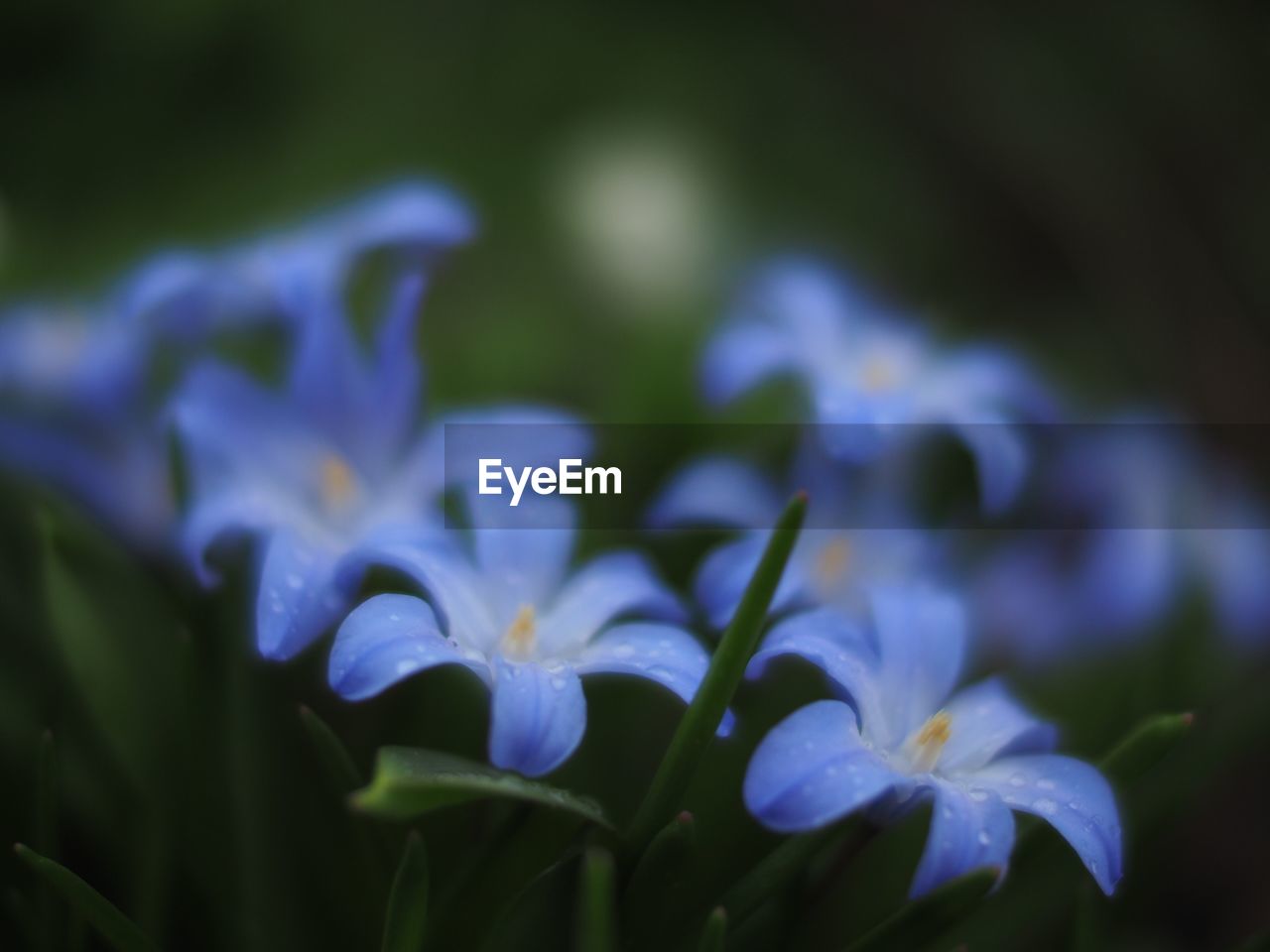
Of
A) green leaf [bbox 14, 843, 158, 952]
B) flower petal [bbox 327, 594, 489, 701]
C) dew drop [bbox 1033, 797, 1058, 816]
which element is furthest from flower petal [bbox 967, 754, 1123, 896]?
green leaf [bbox 14, 843, 158, 952]

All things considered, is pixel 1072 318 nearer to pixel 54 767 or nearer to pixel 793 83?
pixel 793 83

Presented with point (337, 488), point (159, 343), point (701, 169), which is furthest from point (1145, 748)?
point (701, 169)

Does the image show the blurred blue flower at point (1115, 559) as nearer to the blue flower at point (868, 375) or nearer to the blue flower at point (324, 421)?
the blue flower at point (868, 375)

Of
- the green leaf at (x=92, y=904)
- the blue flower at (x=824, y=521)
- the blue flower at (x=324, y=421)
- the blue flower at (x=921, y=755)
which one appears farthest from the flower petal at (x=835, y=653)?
the green leaf at (x=92, y=904)

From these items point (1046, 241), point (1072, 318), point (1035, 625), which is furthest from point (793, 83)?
point (1035, 625)

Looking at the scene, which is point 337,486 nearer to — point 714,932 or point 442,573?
point 442,573

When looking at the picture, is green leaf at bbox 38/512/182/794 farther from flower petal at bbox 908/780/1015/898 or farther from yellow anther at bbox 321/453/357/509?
flower petal at bbox 908/780/1015/898

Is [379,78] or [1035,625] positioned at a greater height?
[379,78]
